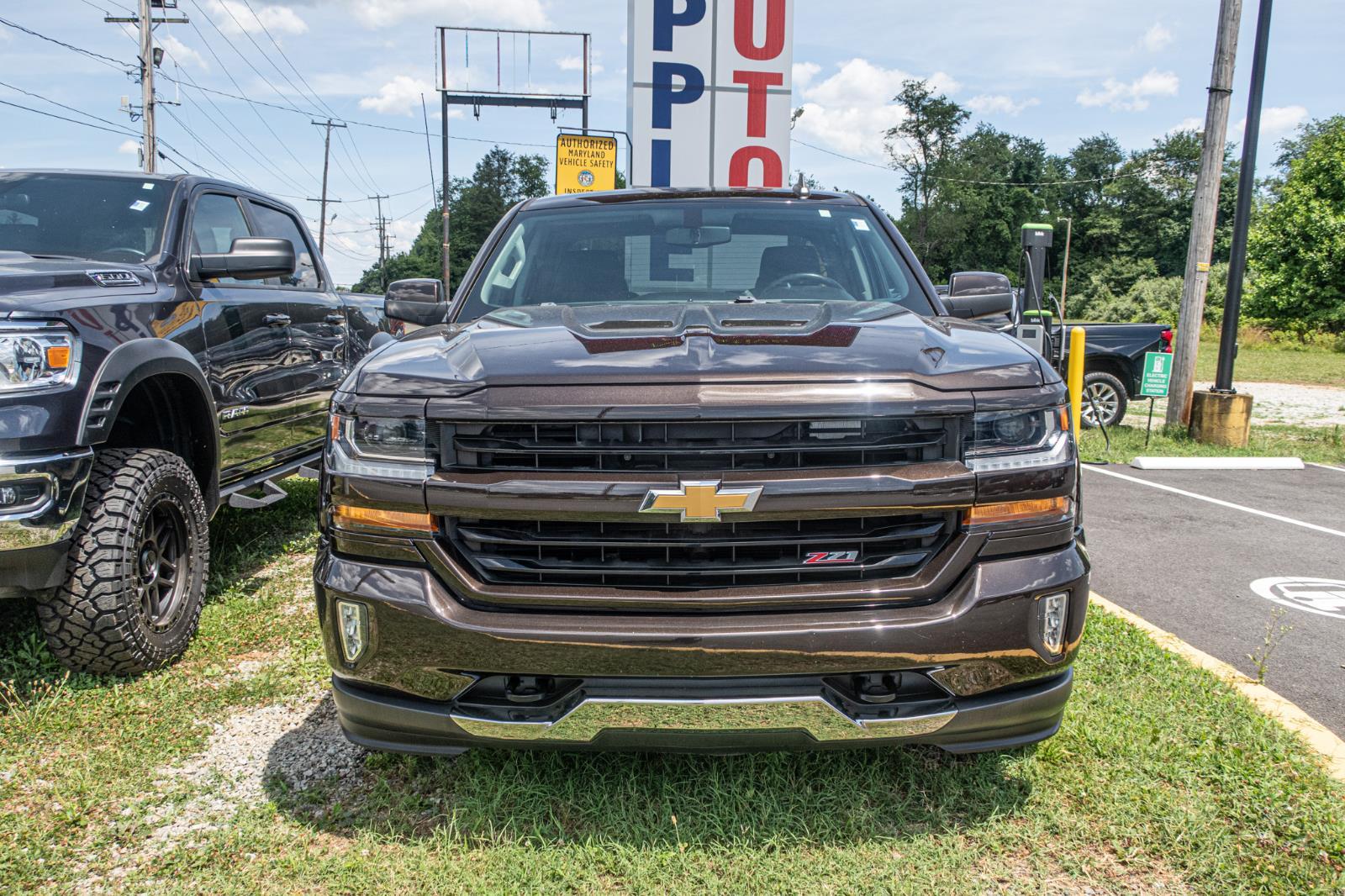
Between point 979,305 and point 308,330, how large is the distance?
391 cm

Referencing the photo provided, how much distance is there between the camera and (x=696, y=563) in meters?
2.25

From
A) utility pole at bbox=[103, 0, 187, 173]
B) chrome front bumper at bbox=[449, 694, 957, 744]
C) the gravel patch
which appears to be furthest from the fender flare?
utility pole at bbox=[103, 0, 187, 173]

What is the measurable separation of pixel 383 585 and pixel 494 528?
29 cm

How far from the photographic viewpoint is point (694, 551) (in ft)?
7.48

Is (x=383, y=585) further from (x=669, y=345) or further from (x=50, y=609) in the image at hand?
(x=50, y=609)

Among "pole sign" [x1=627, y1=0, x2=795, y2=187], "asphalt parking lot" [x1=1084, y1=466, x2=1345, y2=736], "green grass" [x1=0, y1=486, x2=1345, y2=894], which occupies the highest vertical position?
"pole sign" [x1=627, y1=0, x2=795, y2=187]

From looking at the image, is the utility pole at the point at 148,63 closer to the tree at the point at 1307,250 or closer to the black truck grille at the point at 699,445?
the black truck grille at the point at 699,445

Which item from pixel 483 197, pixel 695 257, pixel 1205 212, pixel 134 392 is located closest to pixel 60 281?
pixel 134 392

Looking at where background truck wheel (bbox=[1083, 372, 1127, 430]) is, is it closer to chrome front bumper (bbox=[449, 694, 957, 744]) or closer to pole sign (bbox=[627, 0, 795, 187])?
pole sign (bbox=[627, 0, 795, 187])

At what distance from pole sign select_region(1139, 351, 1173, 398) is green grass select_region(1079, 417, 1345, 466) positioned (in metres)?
0.61

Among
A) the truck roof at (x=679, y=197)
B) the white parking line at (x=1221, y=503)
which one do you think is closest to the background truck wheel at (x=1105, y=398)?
the white parking line at (x=1221, y=503)

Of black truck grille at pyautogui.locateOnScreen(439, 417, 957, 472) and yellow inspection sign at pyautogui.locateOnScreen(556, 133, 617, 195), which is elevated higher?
yellow inspection sign at pyautogui.locateOnScreen(556, 133, 617, 195)

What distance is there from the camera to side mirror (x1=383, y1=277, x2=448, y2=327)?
348 centimetres

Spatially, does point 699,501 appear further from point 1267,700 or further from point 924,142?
point 924,142
